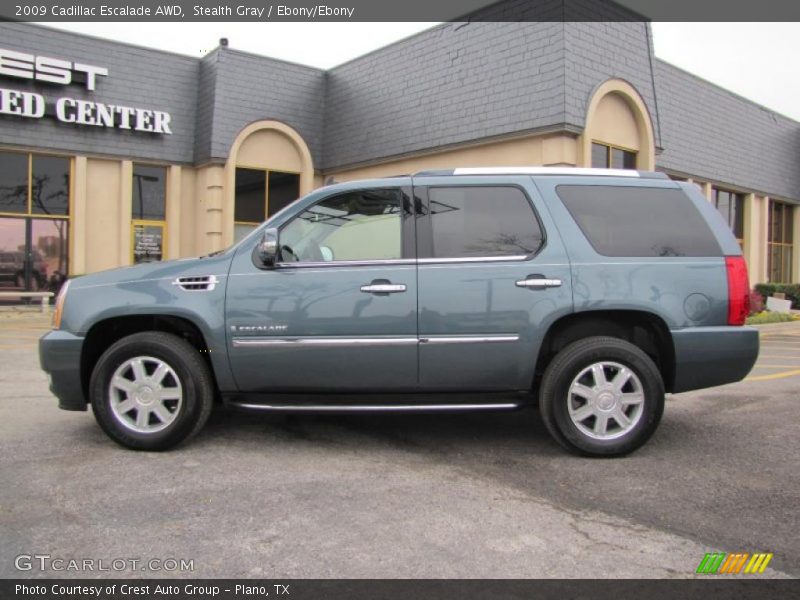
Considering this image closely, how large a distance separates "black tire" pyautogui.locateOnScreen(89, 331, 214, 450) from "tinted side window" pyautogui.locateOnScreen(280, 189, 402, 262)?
989mm

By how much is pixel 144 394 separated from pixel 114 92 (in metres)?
15.1

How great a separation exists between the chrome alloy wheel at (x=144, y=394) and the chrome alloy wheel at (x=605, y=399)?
2671mm

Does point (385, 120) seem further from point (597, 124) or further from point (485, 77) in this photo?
point (597, 124)

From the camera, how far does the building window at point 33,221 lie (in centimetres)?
1677

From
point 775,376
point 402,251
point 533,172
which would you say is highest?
point 533,172

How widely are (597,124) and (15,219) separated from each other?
46.1ft

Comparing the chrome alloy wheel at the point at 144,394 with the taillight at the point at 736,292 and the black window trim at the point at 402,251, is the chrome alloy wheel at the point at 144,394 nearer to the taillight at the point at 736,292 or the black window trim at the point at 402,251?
the black window trim at the point at 402,251

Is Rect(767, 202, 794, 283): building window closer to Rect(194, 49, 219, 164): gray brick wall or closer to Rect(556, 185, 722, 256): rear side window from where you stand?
Rect(194, 49, 219, 164): gray brick wall

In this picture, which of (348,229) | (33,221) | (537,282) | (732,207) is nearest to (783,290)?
(732,207)

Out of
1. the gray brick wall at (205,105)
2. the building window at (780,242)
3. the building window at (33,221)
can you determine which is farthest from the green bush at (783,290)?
the building window at (33,221)

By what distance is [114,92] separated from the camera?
17406 millimetres

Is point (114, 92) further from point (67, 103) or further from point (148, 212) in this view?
point (148, 212)
